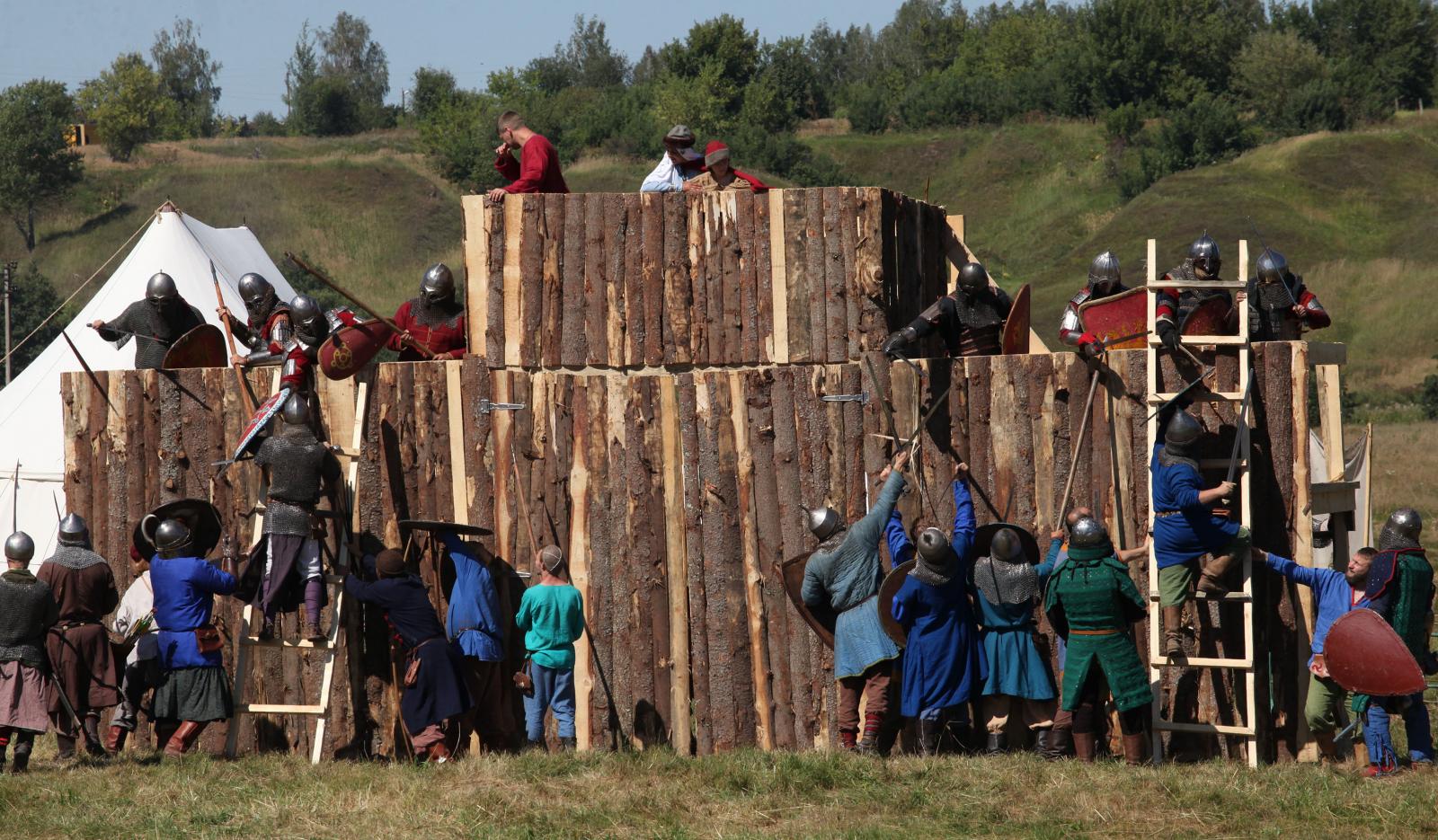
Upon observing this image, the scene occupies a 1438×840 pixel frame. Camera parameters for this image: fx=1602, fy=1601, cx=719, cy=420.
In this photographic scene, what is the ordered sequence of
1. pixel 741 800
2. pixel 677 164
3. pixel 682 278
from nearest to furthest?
1. pixel 741 800
2. pixel 682 278
3. pixel 677 164

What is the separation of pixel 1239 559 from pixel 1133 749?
1.16 metres

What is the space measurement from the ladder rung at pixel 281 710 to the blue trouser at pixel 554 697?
1.19 meters

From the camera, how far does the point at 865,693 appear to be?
8.68 metres

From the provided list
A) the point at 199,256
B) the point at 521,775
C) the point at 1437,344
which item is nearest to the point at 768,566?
the point at 521,775

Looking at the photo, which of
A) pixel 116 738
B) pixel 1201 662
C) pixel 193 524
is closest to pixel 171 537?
pixel 193 524

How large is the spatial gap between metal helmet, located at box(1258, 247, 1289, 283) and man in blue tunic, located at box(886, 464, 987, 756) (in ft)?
9.90

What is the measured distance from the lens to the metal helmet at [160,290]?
1082 centimetres

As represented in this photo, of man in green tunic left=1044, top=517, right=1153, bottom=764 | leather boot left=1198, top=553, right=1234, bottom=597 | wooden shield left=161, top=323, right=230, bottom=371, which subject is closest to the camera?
man in green tunic left=1044, top=517, right=1153, bottom=764

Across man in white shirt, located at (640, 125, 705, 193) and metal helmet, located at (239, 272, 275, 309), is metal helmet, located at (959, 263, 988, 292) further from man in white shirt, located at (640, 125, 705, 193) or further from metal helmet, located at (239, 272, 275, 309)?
metal helmet, located at (239, 272, 275, 309)

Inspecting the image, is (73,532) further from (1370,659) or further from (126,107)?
(126,107)

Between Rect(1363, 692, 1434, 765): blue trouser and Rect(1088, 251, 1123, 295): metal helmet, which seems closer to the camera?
Rect(1363, 692, 1434, 765): blue trouser

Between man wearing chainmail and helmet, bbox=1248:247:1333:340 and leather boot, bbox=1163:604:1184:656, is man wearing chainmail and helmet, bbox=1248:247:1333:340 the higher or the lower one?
the higher one

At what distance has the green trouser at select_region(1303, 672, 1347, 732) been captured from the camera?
838cm

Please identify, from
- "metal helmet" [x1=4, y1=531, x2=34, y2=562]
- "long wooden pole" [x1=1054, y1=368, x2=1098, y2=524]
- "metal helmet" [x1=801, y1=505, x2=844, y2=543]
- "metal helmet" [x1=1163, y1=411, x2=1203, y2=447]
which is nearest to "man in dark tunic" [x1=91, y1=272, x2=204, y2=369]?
"metal helmet" [x1=4, y1=531, x2=34, y2=562]
